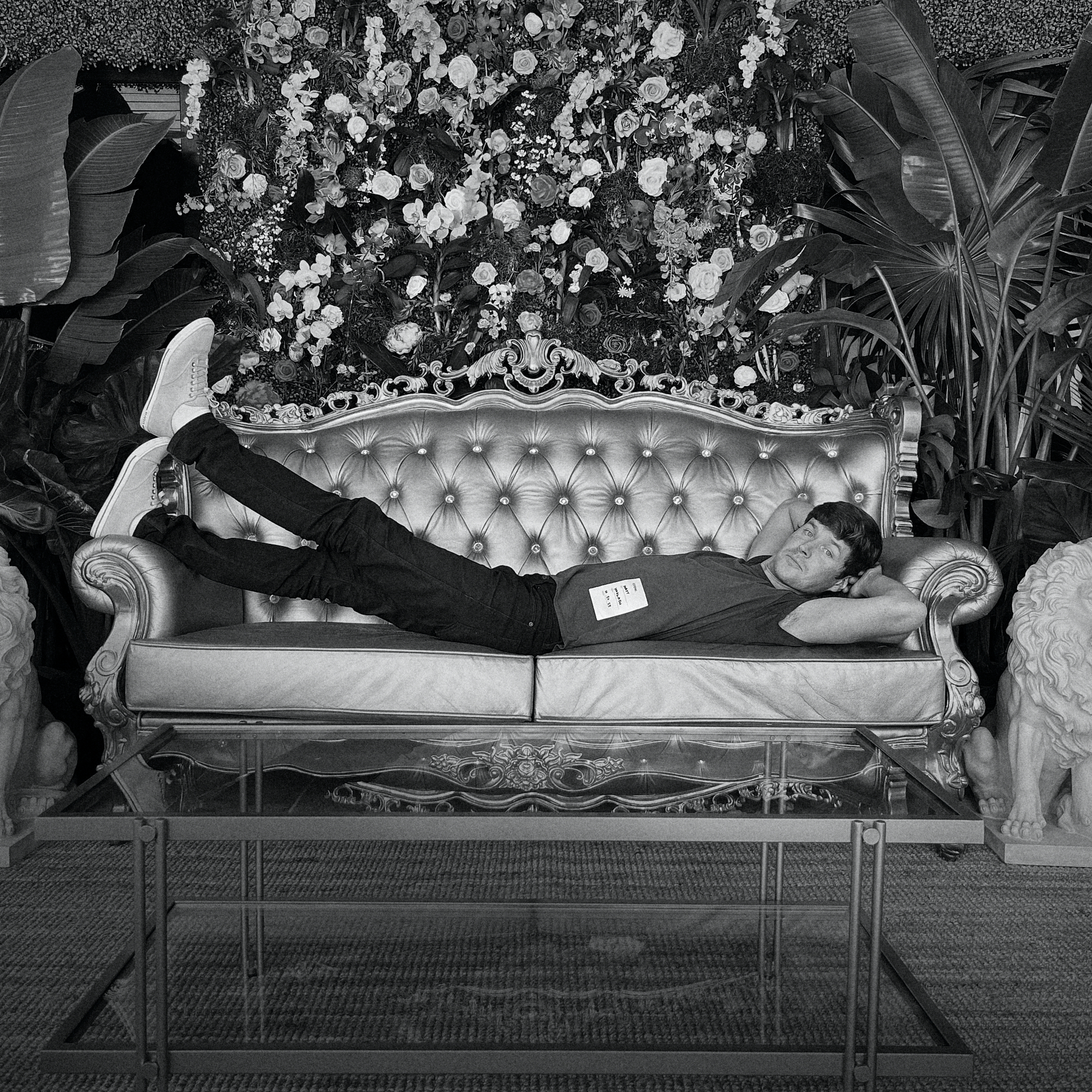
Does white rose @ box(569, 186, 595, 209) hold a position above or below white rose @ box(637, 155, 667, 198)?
below

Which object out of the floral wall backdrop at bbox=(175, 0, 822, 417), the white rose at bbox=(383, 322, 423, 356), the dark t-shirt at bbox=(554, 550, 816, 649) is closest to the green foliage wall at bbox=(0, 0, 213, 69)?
the floral wall backdrop at bbox=(175, 0, 822, 417)

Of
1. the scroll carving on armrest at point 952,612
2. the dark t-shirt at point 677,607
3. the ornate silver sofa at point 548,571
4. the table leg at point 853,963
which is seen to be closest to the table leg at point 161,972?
the ornate silver sofa at point 548,571

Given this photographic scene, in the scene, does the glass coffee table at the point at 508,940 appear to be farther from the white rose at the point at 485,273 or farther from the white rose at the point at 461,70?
the white rose at the point at 461,70

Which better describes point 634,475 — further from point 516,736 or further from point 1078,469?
point 516,736

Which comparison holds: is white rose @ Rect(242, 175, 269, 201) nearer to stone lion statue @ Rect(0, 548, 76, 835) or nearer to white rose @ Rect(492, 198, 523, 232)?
white rose @ Rect(492, 198, 523, 232)

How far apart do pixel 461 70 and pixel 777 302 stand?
3.79 feet

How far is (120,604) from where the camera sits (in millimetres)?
2490

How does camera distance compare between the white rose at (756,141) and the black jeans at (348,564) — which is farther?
the white rose at (756,141)

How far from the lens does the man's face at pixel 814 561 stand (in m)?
2.48

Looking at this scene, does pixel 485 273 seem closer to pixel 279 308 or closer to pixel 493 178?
pixel 493 178

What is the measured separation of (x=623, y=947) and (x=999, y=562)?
1922 mm

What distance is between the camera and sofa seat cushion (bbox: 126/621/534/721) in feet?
7.84

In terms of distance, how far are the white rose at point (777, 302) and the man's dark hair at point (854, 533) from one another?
0.97m

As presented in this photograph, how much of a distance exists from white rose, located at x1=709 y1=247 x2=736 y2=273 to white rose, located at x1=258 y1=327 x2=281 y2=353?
52.8 inches
